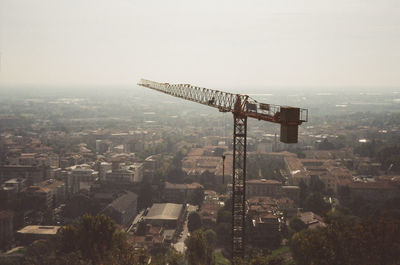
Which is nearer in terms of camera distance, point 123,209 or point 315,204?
point 123,209

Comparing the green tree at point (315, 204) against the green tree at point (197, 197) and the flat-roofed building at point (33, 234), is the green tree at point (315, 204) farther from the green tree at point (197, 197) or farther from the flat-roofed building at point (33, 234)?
the flat-roofed building at point (33, 234)

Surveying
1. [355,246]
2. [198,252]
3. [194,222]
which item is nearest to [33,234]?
[194,222]

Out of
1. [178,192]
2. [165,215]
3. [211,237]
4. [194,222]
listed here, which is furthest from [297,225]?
[178,192]

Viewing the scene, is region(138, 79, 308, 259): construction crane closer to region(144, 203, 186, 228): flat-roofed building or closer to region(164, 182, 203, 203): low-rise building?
region(144, 203, 186, 228): flat-roofed building

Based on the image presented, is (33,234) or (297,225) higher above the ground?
(297,225)

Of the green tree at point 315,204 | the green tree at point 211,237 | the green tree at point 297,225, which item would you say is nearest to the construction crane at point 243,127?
the green tree at point 211,237

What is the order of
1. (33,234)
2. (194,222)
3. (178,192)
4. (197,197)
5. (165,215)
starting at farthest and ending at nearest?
(178,192), (197,197), (165,215), (194,222), (33,234)

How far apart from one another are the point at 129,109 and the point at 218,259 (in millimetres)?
75903

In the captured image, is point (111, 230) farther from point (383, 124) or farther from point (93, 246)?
point (383, 124)

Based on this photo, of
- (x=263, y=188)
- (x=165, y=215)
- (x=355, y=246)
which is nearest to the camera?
(x=355, y=246)

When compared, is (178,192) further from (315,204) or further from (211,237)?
(315,204)

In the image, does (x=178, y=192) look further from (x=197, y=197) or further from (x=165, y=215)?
(x=165, y=215)

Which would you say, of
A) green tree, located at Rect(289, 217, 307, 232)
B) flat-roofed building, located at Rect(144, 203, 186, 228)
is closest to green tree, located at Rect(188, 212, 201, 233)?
flat-roofed building, located at Rect(144, 203, 186, 228)

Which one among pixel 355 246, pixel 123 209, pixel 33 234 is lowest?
pixel 33 234
